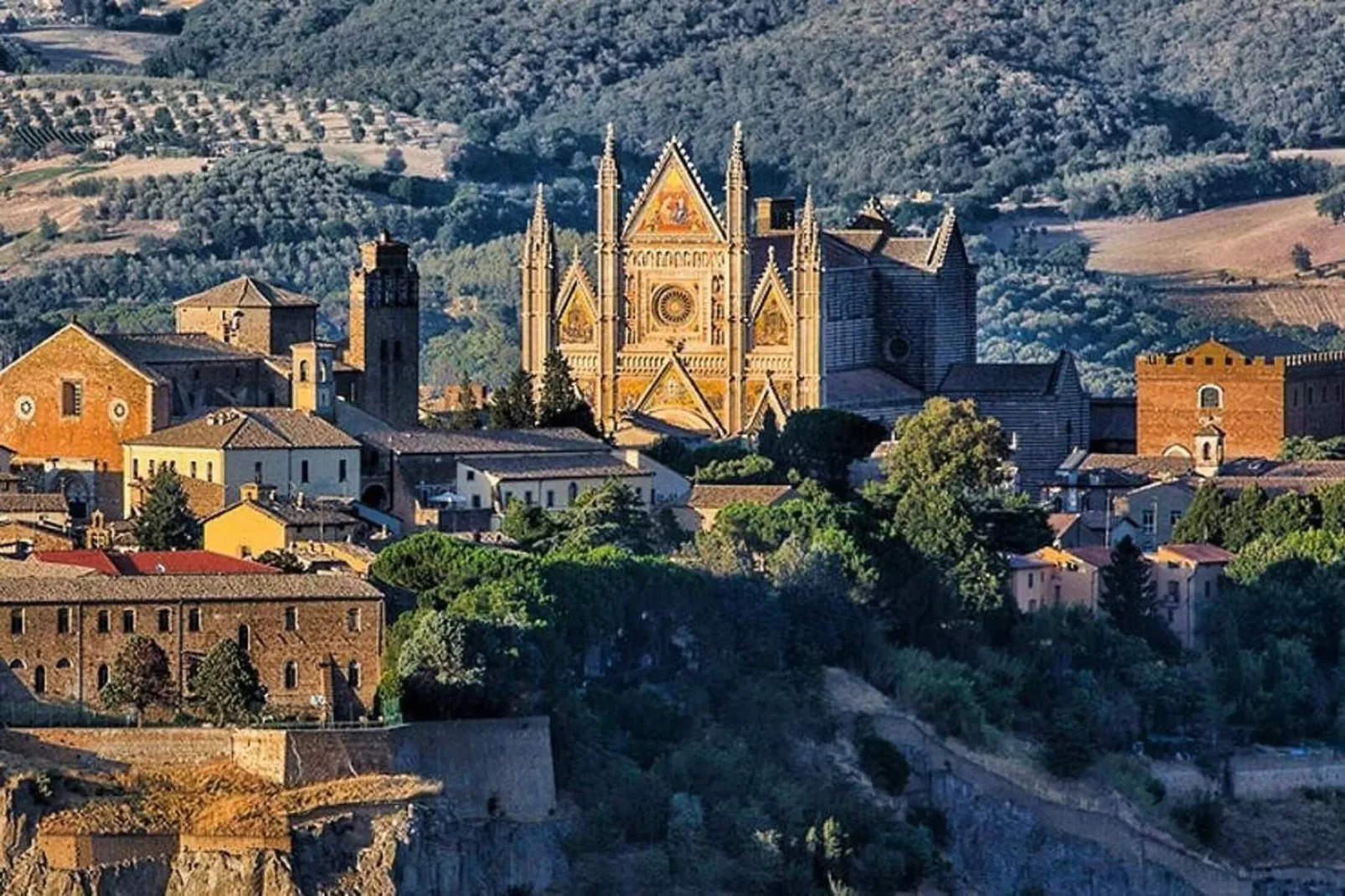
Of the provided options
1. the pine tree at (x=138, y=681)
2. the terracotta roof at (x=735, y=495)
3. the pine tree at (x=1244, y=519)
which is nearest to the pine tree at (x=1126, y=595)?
the pine tree at (x=1244, y=519)

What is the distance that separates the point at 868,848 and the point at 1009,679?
10.2 metres

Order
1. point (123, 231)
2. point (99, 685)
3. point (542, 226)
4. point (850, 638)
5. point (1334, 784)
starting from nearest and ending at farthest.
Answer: point (99, 685), point (850, 638), point (1334, 784), point (542, 226), point (123, 231)

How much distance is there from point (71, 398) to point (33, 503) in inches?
225

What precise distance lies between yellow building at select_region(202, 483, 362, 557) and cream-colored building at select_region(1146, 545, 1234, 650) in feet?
60.6

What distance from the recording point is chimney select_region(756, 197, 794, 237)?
126m

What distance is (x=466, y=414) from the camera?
108 meters

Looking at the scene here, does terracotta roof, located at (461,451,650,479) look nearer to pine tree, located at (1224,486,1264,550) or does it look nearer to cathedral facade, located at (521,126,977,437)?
pine tree, located at (1224,486,1264,550)

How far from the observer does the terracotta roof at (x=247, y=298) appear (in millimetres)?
103375

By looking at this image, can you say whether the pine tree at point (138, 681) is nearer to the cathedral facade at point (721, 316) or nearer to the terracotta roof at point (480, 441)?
the terracotta roof at point (480, 441)

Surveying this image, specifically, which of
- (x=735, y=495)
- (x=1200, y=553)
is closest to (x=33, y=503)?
(x=735, y=495)

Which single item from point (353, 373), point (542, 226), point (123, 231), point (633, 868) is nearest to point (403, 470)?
point (353, 373)

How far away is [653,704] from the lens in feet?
287

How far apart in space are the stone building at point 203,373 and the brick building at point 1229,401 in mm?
22776

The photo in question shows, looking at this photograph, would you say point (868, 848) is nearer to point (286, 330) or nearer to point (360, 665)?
point (360, 665)
